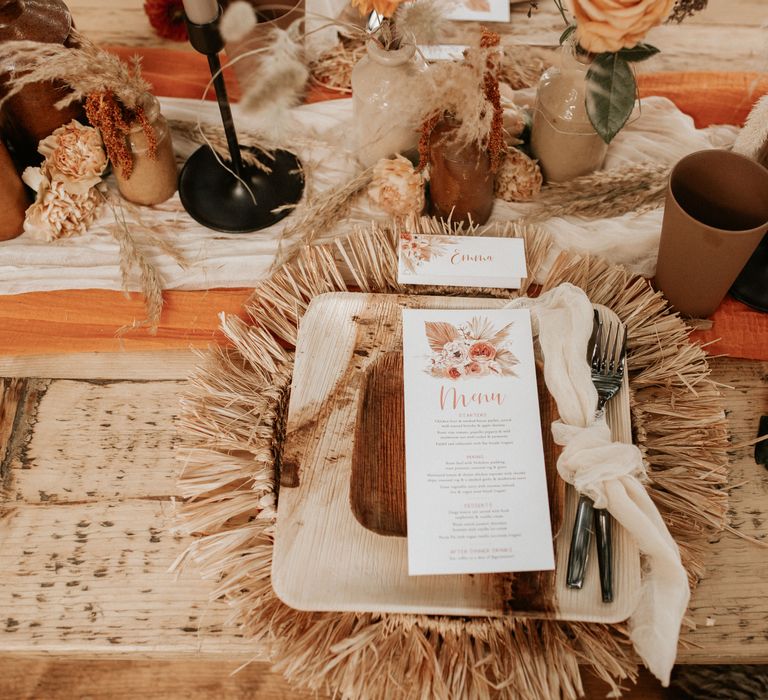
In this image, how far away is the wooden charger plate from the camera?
0.59 metres

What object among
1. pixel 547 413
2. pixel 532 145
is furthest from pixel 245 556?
pixel 532 145

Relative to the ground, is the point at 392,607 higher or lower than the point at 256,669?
higher

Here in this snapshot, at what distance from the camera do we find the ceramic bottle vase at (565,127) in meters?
0.74

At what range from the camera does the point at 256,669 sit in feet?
2.54

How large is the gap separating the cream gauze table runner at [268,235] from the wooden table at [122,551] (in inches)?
2.9

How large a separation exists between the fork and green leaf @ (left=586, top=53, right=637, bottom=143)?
0.73ft

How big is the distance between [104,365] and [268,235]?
27 cm

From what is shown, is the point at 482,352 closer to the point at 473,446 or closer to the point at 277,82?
the point at 473,446

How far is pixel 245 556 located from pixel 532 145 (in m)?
0.63

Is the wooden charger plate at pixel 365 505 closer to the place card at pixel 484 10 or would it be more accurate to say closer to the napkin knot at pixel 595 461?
the napkin knot at pixel 595 461

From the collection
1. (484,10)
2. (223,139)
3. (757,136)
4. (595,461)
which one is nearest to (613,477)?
(595,461)

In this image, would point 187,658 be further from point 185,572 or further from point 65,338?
point 65,338

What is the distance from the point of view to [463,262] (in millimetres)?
767

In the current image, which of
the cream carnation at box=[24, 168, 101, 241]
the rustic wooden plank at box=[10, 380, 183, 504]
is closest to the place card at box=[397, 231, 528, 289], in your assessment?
the rustic wooden plank at box=[10, 380, 183, 504]
